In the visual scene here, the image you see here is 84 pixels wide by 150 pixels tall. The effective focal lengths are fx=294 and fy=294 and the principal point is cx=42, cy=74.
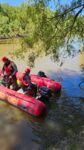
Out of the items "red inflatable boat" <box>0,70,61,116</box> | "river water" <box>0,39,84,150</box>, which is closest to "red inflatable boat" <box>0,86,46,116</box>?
"red inflatable boat" <box>0,70,61,116</box>

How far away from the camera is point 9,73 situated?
11.1 meters

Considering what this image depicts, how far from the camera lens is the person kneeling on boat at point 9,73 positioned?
11.0 m

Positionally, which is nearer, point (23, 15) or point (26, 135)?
point (26, 135)

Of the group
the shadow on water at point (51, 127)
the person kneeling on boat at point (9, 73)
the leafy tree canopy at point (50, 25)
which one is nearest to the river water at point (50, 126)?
the shadow on water at point (51, 127)

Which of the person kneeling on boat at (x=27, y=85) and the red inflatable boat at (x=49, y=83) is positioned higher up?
the person kneeling on boat at (x=27, y=85)

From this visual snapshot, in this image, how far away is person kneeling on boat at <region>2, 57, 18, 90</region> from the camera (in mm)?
11000

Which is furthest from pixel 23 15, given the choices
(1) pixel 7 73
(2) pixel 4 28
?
(2) pixel 4 28

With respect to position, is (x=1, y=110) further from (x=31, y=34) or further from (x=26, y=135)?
(x=31, y=34)

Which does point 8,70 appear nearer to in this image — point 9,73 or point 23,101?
point 9,73

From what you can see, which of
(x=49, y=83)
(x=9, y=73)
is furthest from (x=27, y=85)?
(x=49, y=83)

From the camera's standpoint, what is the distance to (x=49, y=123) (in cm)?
909

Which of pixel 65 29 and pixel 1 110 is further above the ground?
pixel 65 29

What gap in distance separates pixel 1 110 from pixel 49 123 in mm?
1929

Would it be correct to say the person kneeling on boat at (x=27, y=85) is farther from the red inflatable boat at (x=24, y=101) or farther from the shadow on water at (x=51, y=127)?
the shadow on water at (x=51, y=127)
